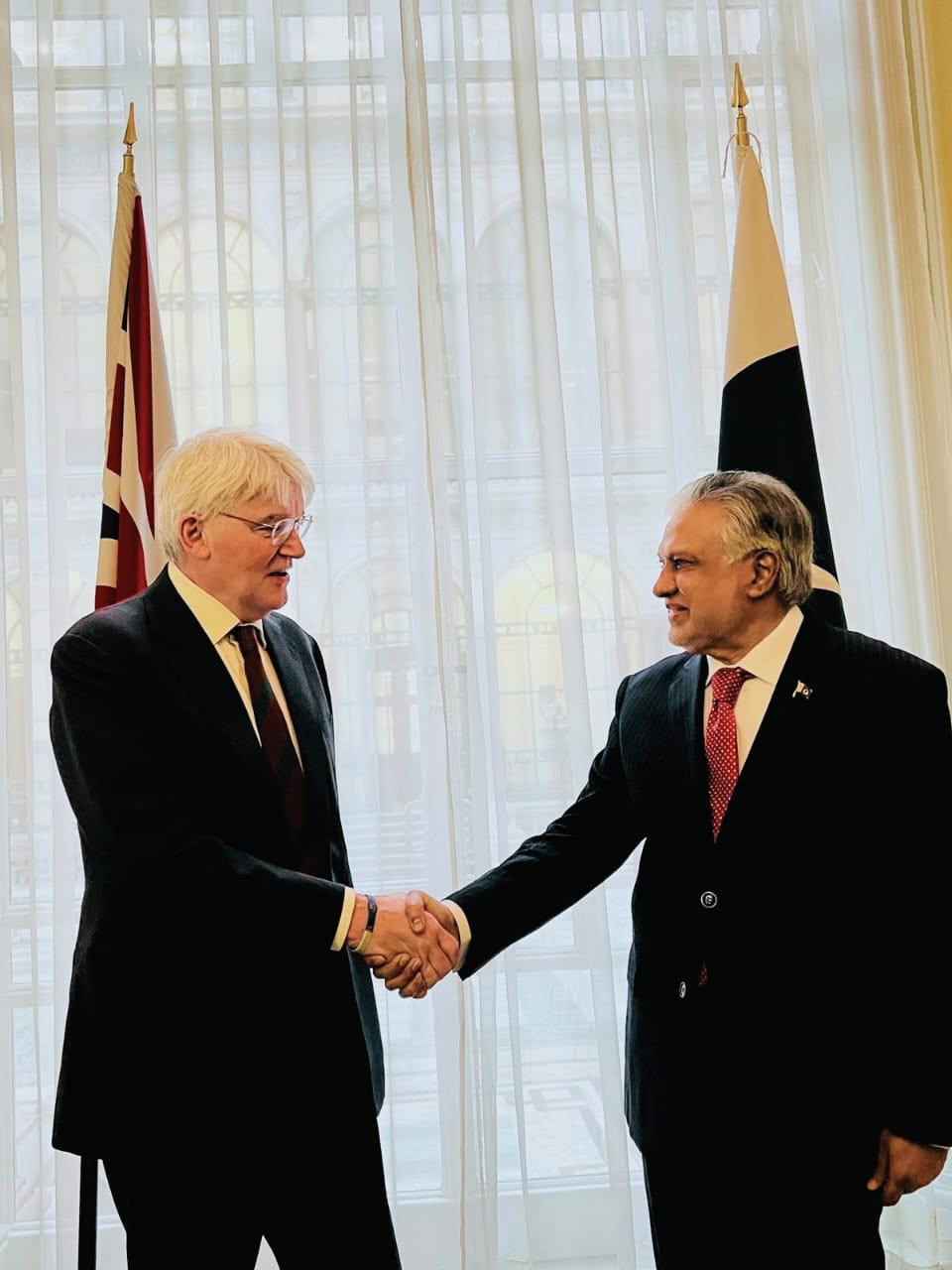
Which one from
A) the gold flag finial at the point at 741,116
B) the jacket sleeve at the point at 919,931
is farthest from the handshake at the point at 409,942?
the gold flag finial at the point at 741,116

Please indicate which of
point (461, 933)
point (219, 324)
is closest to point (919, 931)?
point (461, 933)

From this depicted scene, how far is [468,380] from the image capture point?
113 inches

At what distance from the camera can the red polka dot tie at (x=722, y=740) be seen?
191 centimetres

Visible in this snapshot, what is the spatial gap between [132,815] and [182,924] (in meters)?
0.20

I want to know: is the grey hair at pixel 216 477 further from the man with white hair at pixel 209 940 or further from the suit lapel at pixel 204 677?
the suit lapel at pixel 204 677

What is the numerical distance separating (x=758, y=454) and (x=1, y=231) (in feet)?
6.19

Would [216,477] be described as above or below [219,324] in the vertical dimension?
below

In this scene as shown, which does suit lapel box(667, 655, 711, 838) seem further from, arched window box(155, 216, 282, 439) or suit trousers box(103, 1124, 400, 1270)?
arched window box(155, 216, 282, 439)

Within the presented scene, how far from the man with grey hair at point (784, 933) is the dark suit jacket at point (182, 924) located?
0.55 m

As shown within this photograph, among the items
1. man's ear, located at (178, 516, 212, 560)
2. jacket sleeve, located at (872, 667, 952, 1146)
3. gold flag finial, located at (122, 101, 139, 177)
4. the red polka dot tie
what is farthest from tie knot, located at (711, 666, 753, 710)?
gold flag finial, located at (122, 101, 139, 177)

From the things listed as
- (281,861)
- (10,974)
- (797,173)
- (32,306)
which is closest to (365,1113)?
(281,861)

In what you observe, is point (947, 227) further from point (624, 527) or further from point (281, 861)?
point (281, 861)

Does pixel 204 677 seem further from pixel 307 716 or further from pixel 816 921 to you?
pixel 816 921

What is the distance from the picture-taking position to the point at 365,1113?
6.31ft
